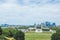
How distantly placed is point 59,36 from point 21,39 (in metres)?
4.77

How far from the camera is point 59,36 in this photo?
963 inches

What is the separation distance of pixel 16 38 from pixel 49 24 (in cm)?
4268

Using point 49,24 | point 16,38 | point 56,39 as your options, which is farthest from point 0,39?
point 49,24

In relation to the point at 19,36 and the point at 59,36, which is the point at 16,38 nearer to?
the point at 19,36

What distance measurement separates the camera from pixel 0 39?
920 inches

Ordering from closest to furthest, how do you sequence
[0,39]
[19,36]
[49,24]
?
[0,39] → [19,36] → [49,24]

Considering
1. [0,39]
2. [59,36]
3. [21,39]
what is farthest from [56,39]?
[0,39]

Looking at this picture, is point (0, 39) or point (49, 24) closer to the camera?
point (0, 39)

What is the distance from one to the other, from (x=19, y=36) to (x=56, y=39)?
14.8 feet

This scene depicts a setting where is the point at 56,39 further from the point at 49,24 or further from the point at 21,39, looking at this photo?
the point at 49,24

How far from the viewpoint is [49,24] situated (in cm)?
6775

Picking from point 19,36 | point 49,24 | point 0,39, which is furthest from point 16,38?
point 49,24

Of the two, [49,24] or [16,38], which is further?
[49,24]

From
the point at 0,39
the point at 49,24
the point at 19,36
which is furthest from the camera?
the point at 49,24
